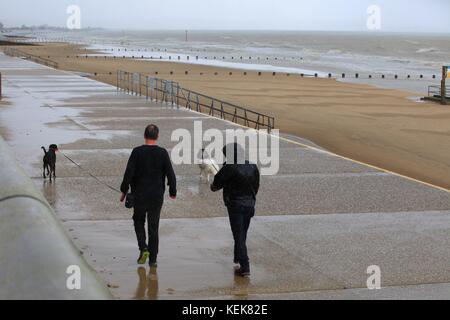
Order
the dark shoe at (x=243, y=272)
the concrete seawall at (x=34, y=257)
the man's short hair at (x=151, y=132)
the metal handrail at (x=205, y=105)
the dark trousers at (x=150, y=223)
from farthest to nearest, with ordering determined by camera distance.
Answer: the metal handrail at (x=205, y=105)
the dark shoe at (x=243, y=272)
the dark trousers at (x=150, y=223)
the man's short hair at (x=151, y=132)
the concrete seawall at (x=34, y=257)

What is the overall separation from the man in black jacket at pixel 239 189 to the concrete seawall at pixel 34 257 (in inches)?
96.1

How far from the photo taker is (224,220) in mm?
10289

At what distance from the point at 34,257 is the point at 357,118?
94.1ft

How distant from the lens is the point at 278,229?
9828 mm

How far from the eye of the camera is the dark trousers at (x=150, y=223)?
748 cm

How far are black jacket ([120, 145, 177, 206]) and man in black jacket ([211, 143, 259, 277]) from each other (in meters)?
0.57

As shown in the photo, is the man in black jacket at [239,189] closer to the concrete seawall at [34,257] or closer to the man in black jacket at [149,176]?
the man in black jacket at [149,176]

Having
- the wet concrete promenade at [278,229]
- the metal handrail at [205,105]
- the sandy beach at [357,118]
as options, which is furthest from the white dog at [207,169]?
the metal handrail at [205,105]

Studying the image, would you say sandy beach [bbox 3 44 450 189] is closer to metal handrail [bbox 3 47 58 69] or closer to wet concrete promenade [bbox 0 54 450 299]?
wet concrete promenade [bbox 0 54 450 299]

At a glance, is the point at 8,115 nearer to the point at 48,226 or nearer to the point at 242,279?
the point at 242,279

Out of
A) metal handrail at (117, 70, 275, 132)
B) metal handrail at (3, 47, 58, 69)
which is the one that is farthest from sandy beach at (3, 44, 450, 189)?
metal handrail at (3, 47, 58, 69)

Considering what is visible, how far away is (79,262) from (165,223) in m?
5.50
